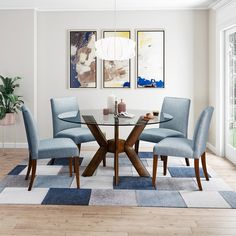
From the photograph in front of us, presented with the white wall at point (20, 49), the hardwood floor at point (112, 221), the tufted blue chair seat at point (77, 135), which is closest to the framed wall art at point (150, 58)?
the tufted blue chair seat at point (77, 135)

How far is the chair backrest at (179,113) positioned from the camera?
4.48 meters

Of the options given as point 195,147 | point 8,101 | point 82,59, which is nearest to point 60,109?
point 8,101

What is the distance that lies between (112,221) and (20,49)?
12.6 feet

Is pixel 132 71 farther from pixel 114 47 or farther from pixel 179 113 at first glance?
pixel 114 47

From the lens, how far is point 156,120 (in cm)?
367

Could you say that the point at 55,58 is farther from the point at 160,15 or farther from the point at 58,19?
the point at 160,15

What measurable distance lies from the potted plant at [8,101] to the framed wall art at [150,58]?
2.09 m

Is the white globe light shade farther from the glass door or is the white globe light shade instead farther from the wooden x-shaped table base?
the glass door

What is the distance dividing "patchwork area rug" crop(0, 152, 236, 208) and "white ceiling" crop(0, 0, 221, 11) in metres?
2.64

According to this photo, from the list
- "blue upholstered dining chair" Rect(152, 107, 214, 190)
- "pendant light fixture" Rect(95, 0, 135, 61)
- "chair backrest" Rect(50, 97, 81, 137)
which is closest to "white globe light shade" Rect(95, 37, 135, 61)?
"pendant light fixture" Rect(95, 0, 135, 61)

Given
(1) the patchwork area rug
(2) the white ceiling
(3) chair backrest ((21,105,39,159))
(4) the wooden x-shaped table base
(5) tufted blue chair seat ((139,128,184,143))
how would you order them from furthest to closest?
(2) the white ceiling
(5) tufted blue chair seat ((139,128,184,143))
(4) the wooden x-shaped table base
(3) chair backrest ((21,105,39,159))
(1) the patchwork area rug

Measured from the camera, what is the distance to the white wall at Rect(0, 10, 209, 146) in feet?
17.8

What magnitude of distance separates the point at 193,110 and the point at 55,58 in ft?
8.58

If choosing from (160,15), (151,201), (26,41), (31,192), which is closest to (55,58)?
(26,41)
